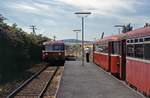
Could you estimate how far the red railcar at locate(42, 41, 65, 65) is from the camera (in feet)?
168

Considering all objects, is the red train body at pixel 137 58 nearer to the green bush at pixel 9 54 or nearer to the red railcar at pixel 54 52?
the green bush at pixel 9 54

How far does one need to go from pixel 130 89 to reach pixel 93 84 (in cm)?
356

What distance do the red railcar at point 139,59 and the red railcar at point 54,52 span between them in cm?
2922

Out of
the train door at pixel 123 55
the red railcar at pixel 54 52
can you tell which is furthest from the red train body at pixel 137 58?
the red railcar at pixel 54 52

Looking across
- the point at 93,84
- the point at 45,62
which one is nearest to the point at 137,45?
the point at 93,84

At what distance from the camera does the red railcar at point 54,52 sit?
51.1 meters

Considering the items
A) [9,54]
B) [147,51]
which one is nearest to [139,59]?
[147,51]

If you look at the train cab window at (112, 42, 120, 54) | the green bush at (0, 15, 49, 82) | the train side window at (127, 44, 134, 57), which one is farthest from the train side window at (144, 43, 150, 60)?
the green bush at (0, 15, 49, 82)

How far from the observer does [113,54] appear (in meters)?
29.0

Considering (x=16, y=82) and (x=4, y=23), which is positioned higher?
(x=4, y=23)

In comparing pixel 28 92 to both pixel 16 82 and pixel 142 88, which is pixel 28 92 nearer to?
pixel 16 82

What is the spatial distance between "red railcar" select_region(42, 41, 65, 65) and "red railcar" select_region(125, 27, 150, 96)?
29.2m

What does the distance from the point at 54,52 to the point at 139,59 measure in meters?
33.2

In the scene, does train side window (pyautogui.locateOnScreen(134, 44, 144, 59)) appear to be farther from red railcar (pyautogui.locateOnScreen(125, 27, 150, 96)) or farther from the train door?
the train door
